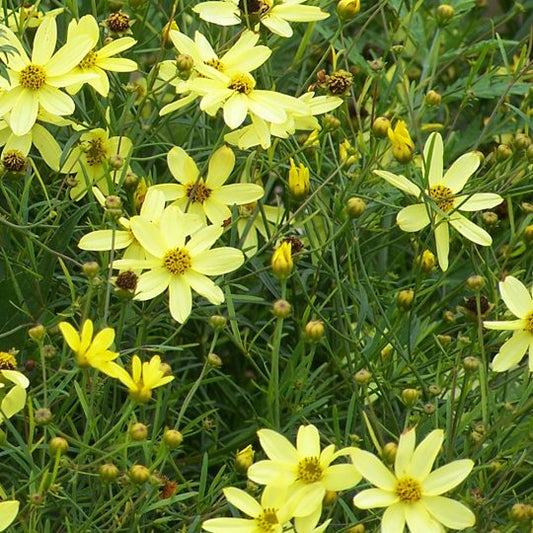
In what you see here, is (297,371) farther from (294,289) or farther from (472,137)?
(472,137)

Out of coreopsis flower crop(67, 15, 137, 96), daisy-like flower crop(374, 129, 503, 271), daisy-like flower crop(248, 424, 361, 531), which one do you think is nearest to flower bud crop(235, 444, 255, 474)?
daisy-like flower crop(248, 424, 361, 531)

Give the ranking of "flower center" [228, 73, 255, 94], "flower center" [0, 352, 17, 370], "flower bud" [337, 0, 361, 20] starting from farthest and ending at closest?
"flower bud" [337, 0, 361, 20], "flower center" [228, 73, 255, 94], "flower center" [0, 352, 17, 370]

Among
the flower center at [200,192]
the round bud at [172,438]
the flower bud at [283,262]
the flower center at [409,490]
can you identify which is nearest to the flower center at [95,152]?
the flower center at [200,192]

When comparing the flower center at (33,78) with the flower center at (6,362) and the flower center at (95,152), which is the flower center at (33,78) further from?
the flower center at (6,362)

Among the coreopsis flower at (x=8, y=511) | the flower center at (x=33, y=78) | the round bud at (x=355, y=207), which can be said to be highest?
the flower center at (x=33, y=78)

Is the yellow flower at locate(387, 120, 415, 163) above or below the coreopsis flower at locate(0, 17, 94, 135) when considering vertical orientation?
below

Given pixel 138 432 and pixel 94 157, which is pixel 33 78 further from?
pixel 138 432

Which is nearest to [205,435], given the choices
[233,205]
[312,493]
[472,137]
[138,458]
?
[138,458]

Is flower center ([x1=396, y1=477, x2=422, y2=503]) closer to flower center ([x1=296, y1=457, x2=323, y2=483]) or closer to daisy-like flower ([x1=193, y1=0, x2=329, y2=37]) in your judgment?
flower center ([x1=296, y1=457, x2=323, y2=483])
